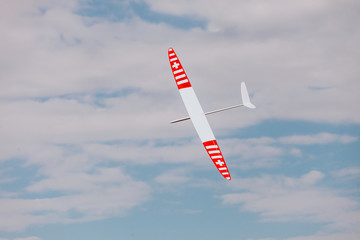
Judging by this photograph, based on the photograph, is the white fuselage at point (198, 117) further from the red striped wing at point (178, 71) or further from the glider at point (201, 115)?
the red striped wing at point (178, 71)

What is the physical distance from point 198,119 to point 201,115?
0.90 metres

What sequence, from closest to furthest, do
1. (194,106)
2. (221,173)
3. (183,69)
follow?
(221,173) < (194,106) < (183,69)

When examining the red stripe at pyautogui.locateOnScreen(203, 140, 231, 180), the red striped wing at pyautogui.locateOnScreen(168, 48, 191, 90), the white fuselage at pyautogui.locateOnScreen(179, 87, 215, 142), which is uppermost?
the red striped wing at pyautogui.locateOnScreen(168, 48, 191, 90)

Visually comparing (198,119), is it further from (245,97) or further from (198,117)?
(245,97)

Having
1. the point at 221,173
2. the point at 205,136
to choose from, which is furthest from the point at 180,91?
the point at 221,173

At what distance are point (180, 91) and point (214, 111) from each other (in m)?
9.35

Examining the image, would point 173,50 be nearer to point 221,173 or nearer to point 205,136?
point 205,136

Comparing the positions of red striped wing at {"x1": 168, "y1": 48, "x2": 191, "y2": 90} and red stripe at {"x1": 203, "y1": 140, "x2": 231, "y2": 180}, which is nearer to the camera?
red stripe at {"x1": 203, "y1": 140, "x2": 231, "y2": 180}

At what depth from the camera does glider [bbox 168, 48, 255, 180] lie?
75875 mm

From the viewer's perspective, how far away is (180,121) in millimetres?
76500

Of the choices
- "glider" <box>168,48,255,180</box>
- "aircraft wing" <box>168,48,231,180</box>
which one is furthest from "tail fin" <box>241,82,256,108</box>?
"aircraft wing" <box>168,48,231,180</box>

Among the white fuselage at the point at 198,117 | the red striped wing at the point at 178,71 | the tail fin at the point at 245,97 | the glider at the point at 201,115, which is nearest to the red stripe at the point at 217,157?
the glider at the point at 201,115

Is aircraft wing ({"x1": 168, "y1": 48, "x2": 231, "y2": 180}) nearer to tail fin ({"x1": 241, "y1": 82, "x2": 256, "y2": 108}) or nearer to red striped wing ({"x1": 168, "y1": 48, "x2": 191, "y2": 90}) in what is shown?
red striped wing ({"x1": 168, "y1": 48, "x2": 191, "y2": 90})

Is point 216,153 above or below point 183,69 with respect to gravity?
below
